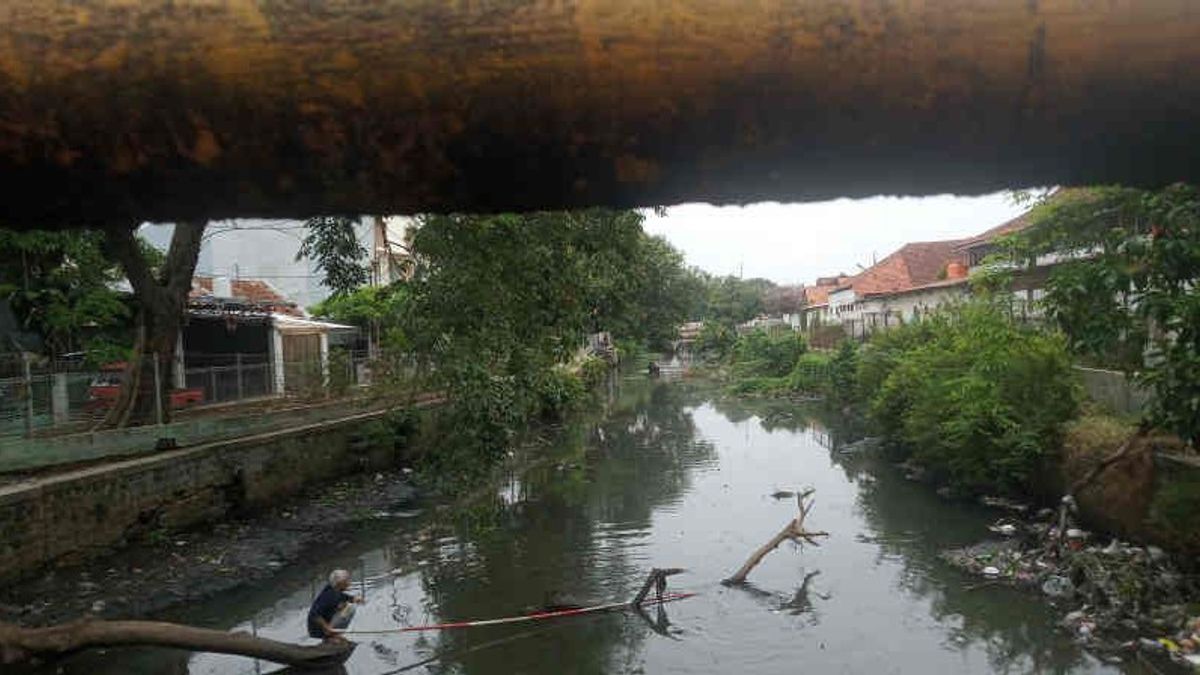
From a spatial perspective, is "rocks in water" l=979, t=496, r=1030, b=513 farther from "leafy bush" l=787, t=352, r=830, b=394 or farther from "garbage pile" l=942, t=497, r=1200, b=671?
"leafy bush" l=787, t=352, r=830, b=394

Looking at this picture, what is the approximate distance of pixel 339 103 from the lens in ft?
4.58

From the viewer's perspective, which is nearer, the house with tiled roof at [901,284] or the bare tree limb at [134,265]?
the bare tree limb at [134,265]

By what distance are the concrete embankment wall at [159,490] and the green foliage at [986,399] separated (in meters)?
11.3

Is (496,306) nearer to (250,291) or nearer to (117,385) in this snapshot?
(117,385)

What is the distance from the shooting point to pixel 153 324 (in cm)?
1460

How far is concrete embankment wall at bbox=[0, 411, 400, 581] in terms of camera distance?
1021 centimetres

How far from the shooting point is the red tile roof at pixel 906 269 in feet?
124

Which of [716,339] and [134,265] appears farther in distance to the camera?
[716,339]

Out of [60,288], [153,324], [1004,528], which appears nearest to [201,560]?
[153,324]

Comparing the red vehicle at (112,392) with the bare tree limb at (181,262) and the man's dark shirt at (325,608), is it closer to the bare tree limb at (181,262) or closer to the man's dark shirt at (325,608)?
the bare tree limb at (181,262)

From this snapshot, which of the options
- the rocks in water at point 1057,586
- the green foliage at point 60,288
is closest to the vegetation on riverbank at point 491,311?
the green foliage at point 60,288

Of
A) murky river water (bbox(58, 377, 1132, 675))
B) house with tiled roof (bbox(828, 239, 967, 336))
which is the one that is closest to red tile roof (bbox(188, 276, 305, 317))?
murky river water (bbox(58, 377, 1132, 675))

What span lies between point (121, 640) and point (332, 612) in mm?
1947

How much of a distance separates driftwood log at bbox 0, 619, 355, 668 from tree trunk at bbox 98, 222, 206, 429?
20.9ft
